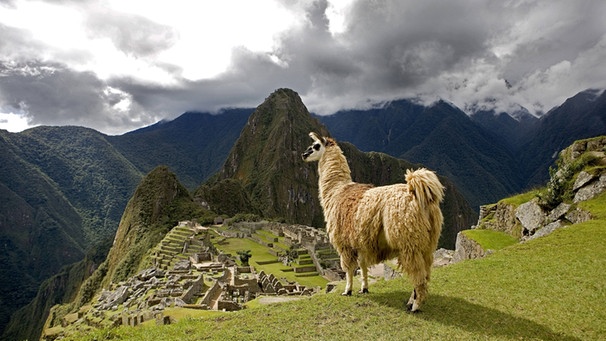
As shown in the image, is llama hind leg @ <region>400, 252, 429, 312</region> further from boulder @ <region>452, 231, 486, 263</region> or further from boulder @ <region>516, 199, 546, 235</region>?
boulder @ <region>516, 199, 546, 235</region>

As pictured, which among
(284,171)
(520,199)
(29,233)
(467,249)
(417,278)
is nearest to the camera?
(417,278)

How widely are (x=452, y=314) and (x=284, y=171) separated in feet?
518

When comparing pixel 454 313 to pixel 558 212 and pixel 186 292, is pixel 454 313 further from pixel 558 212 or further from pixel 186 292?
pixel 186 292

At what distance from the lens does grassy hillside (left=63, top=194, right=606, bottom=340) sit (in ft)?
16.4

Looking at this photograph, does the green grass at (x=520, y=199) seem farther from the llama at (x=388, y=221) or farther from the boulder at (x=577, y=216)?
the llama at (x=388, y=221)

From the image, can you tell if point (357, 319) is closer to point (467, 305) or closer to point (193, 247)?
point (467, 305)

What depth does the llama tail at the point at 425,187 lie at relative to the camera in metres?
5.38

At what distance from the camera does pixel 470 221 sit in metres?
176

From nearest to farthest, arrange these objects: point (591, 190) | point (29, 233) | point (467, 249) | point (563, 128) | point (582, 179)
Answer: point (591, 190) → point (582, 179) → point (467, 249) → point (29, 233) → point (563, 128)

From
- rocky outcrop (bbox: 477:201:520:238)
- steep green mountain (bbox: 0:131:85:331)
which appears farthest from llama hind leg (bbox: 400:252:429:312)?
steep green mountain (bbox: 0:131:85:331)

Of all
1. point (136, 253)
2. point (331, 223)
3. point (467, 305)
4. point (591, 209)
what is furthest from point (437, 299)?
point (136, 253)

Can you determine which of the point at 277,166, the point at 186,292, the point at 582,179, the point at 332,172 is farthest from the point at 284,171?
the point at 332,172

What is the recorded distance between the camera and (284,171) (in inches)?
6417

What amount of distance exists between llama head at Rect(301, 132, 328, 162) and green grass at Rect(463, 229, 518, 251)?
32.2 ft
